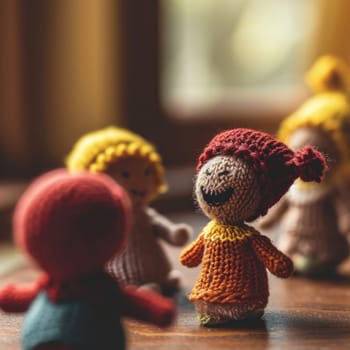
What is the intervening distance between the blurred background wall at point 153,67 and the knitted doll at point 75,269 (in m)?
0.96

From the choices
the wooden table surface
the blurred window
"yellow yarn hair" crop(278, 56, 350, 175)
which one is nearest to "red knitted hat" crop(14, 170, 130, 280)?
the wooden table surface

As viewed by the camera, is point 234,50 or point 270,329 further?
point 234,50

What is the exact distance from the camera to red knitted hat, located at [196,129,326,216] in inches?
23.9

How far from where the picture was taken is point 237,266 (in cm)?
63

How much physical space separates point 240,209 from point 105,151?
0.51 ft

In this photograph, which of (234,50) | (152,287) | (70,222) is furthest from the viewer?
(234,50)

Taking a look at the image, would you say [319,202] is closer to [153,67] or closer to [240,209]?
[240,209]

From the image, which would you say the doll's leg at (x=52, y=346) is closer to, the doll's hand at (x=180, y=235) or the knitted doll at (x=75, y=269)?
the knitted doll at (x=75, y=269)

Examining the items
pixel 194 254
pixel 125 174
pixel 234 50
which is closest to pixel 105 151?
pixel 125 174

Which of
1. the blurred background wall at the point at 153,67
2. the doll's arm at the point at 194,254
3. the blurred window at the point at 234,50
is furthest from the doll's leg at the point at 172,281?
the blurred window at the point at 234,50

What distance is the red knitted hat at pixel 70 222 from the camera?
0.47 meters

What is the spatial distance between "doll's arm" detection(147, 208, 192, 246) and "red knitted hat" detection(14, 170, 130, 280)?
247mm

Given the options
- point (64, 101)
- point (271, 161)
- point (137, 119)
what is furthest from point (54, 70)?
point (271, 161)

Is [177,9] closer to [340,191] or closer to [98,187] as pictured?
[340,191]
